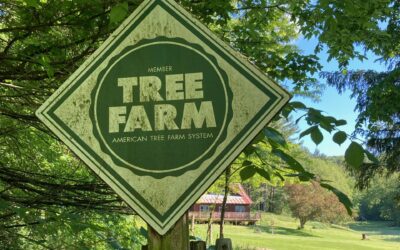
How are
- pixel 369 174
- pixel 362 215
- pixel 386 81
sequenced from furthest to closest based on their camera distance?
1. pixel 362 215
2. pixel 369 174
3. pixel 386 81

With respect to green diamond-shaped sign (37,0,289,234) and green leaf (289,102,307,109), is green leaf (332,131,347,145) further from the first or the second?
green diamond-shaped sign (37,0,289,234)

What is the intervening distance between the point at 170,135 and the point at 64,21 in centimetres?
234

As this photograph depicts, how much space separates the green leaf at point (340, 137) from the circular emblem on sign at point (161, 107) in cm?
51

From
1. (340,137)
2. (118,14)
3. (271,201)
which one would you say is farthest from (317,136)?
(271,201)

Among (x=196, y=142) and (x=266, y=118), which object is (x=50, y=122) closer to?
(x=196, y=142)

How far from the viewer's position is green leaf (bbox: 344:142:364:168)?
1.58 m

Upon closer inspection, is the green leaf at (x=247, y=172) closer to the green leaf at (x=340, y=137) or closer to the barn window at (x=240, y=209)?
the green leaf at (x=340, y=137)

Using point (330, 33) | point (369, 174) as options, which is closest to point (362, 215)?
point (369, 174)

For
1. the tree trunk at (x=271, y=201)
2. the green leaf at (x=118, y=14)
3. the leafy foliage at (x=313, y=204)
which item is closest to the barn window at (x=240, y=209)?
the leafy foliage at (x=313, y=204)

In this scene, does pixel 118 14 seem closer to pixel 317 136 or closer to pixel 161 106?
pixel 161 106

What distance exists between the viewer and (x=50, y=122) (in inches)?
59.4

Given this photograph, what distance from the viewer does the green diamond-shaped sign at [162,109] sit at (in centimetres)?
138

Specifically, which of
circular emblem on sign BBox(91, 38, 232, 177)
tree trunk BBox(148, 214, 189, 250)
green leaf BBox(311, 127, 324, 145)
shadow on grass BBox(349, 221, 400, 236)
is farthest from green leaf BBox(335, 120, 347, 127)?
shadow on grass BBox(349, 221, 400, 236)

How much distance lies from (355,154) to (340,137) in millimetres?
140
